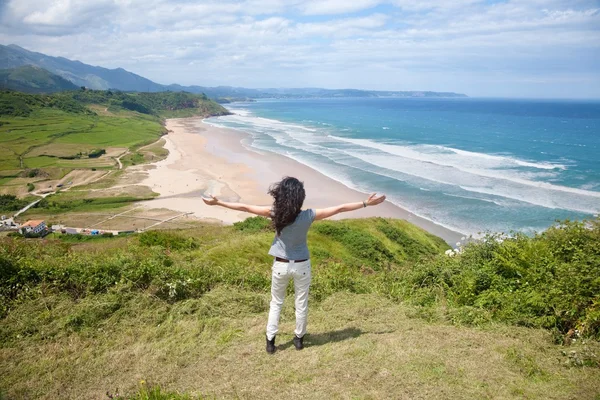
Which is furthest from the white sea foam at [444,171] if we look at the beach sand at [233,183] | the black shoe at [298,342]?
the black shoe at [298,342]

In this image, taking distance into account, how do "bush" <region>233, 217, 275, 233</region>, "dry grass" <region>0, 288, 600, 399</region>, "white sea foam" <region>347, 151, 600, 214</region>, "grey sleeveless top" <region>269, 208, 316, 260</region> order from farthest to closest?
"white sea foam" <region>347, 151, 600, 214</region>
"bush" <region>233, 217, 275, 233</region>
"grey sleeveless top" <region>269, 208, 316, 260</region>
"dry grass" <region>0, 288, 600, 399</region>

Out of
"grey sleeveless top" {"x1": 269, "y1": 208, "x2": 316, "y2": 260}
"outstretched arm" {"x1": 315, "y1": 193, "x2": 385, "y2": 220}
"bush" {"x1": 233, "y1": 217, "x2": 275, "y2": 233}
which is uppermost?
"outstretched arm" {"x1": 315, "y1": 193, "x2": 385, "y2": 220}

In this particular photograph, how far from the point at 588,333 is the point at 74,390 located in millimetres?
6025

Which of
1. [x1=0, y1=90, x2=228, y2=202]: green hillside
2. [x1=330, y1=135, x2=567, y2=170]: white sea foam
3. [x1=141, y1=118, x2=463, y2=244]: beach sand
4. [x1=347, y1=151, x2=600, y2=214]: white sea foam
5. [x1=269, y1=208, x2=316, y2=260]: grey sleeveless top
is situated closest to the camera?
[x1=269, y1=208, x2=316, y2=260]: grey sleeveless top

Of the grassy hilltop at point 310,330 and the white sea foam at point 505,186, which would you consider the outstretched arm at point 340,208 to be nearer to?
the grassy hilltop at point 310,330

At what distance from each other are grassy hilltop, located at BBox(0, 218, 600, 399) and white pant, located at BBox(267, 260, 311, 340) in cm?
36

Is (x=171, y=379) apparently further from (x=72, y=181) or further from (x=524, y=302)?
(x=72, y=181)

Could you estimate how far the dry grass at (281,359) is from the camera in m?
4.03

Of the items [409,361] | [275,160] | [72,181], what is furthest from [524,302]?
[72,181]

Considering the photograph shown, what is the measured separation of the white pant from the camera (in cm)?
450

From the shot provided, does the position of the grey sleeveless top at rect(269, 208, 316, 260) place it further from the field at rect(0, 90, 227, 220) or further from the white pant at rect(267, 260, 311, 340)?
the field at rect(0, 90, 227, 220)

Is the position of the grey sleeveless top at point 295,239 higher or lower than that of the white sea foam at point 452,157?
higher

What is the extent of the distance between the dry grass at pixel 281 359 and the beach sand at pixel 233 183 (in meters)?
22.2

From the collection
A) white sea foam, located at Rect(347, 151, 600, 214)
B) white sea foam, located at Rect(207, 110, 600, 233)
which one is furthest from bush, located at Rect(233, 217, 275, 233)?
white sea foam, located at Rect(347, 151, 600, 214)
